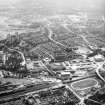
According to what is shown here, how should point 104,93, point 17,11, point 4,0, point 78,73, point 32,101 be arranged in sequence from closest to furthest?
1. point 32,101
2. point 104,93
3. point 78,73
4. point 17,11
5. point 4,0

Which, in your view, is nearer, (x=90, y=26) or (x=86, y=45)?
(x=86, y=45)

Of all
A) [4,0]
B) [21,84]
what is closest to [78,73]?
[21,84]

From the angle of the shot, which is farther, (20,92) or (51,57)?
(51,57)

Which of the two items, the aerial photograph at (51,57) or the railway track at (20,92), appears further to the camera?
the aerial photograph at (51,57)

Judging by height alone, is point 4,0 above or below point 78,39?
above

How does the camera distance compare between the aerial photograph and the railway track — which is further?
the aerial photograph

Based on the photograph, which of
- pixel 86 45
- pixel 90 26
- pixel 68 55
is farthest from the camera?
pixel 90 26

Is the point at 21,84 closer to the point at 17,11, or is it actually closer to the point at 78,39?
the point at 78,39

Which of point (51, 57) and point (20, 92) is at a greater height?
point (51, 57)
